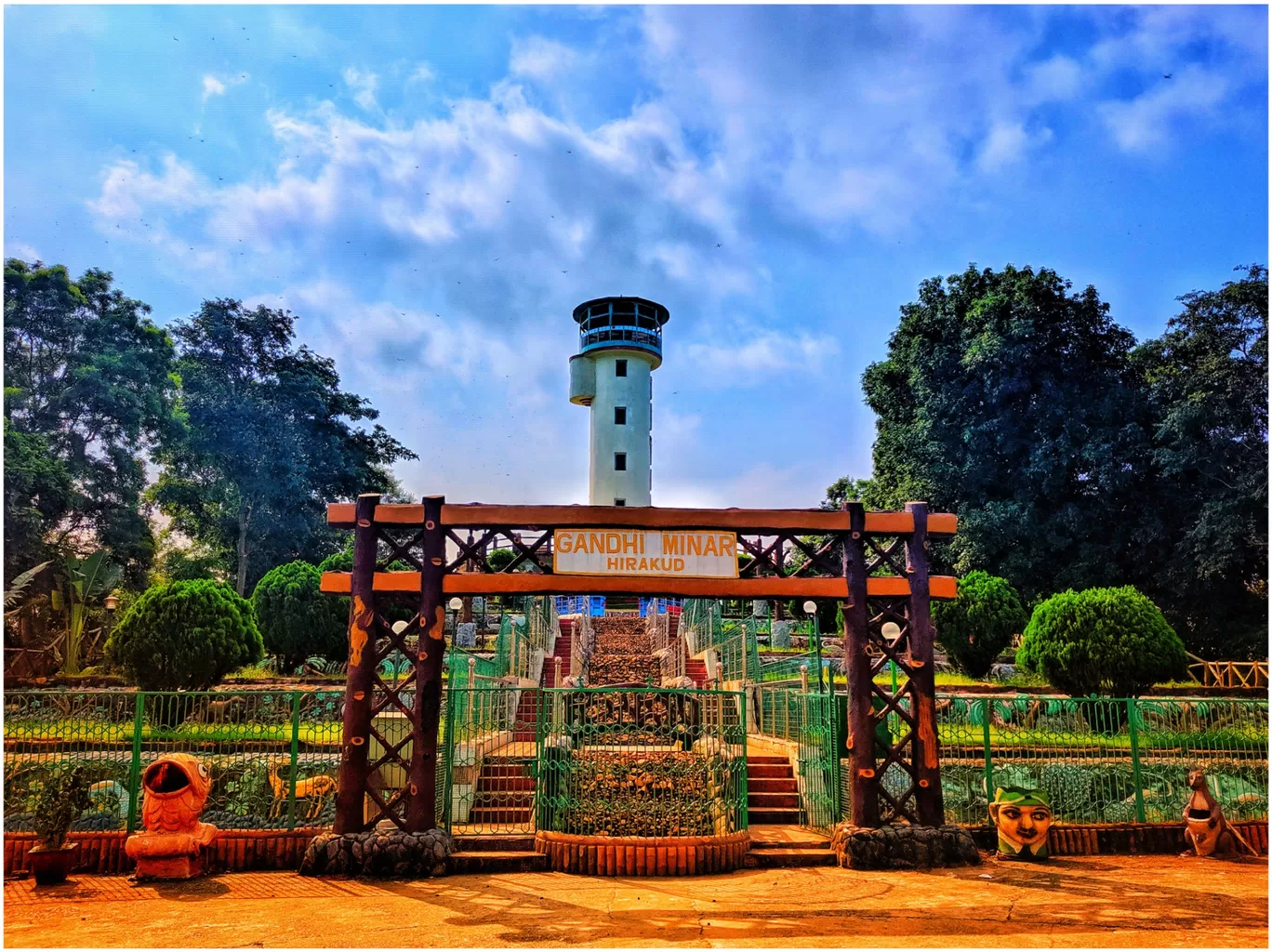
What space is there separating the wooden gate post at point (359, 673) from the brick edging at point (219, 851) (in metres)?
0.62

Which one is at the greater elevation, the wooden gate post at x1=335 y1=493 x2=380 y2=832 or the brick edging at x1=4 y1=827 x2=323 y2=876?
the wooden gate post at x1=335 y1=493 x2=380 y2=832

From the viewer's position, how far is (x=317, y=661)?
2555cm

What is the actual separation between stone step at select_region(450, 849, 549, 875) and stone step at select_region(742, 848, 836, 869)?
7.23 ft

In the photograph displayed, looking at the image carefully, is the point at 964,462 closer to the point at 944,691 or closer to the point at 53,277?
the point at 944,691

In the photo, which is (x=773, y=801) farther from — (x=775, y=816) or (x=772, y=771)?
(x=772, y=771)

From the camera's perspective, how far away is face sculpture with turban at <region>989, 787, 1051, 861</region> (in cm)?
977

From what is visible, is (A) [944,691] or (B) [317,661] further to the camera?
(B) [317,661]

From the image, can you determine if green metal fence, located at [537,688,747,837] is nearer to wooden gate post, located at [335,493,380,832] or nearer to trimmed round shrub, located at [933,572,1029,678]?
wooden gate post, located at [335,493,380,832]

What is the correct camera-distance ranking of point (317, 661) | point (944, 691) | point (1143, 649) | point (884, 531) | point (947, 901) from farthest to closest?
point (317, 661) → point (944, 691) → point (1143, 649) → point (884, 531) → point (947, 901)

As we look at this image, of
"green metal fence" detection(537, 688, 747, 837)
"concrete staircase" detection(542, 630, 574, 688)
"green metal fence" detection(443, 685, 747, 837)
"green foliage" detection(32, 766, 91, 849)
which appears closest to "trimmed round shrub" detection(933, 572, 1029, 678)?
"concrete staircase" detection(542, 630, 574, 688)

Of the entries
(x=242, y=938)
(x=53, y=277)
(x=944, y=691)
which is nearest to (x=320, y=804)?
(x=242, y=938)

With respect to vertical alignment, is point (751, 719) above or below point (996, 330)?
below

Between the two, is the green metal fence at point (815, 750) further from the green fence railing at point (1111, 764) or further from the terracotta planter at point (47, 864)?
the terracotta planter at point (47, 864)

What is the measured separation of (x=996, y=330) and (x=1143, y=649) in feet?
50.0
